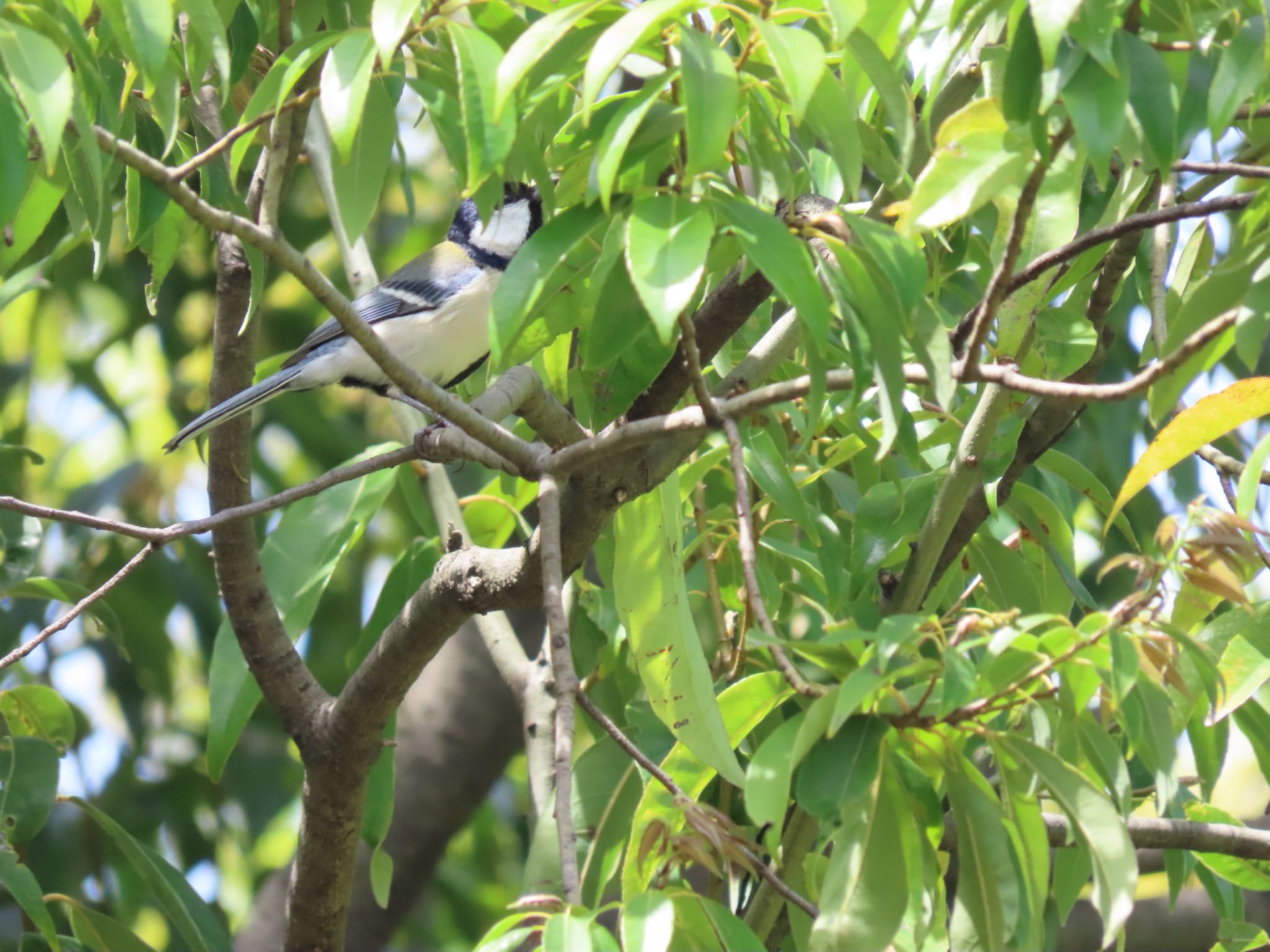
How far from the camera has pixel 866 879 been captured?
101 centimetres

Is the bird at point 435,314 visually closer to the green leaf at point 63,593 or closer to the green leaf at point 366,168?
the green leaf at point 63,593

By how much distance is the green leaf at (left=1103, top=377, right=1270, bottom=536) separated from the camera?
1.13 meters

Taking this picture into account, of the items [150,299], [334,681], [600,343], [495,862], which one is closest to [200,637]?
[334,681]

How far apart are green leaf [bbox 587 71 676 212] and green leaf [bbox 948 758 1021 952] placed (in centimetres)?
52

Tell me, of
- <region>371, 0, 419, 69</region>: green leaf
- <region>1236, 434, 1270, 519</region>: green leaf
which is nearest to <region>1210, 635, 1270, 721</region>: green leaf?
<region>1236, 434, 1270, 519</region>: green leaf

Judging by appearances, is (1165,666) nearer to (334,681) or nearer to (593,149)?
(593,149)

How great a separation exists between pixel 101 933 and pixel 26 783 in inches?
11.2

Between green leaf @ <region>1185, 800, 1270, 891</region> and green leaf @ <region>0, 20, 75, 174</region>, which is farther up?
green leaf @ <region>0, 20, 75, 174</region>

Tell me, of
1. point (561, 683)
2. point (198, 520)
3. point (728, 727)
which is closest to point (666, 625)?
point (728, 727)

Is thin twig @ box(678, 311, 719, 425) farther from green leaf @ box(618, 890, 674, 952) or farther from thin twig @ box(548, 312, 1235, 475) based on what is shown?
green leaf @ box(618, 890, 674, 952)

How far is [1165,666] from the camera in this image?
974mm

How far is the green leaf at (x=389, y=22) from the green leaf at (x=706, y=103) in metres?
0.20

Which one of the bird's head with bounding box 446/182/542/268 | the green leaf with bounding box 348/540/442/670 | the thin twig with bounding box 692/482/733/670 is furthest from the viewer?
the bird's head with bounding box 446/182/542/268

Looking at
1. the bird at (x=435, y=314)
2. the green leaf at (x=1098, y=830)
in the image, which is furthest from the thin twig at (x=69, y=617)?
the bird at (x=435, y=314)
